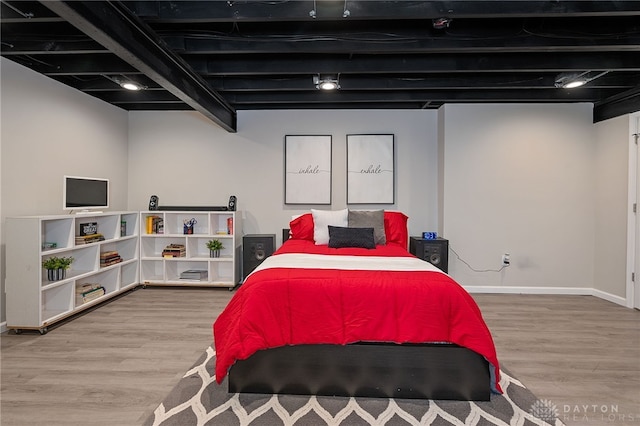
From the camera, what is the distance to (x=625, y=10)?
2.26 m

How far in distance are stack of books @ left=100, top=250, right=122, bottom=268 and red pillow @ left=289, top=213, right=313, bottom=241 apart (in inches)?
87.5

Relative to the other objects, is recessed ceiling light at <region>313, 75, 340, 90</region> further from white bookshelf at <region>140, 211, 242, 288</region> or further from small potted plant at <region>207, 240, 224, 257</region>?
small potted plant at <region>207, 240, 224, 257</region>

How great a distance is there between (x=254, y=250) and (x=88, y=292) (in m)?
1.89

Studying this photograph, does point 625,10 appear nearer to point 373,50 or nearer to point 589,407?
point 373,50

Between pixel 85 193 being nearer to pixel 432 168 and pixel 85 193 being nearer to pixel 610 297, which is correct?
pixel 432 168

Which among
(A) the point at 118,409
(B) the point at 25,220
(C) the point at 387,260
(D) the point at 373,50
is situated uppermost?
(D) the point at 373,50

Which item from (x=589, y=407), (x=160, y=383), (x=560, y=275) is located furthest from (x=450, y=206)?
(x=160, y=383)

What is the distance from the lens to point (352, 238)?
373 cm

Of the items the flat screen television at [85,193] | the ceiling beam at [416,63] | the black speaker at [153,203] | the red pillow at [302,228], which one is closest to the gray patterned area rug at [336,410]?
the red pillow at [302,228]

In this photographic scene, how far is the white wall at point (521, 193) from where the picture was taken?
4.47 meters

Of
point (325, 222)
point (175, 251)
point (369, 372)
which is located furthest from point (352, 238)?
point (175, 251)

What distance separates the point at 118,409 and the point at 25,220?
2.12m

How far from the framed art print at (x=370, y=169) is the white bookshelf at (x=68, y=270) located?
305cm

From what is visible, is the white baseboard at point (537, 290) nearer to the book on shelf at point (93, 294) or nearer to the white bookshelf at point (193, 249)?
the white bookshelf at point (193, 249)
